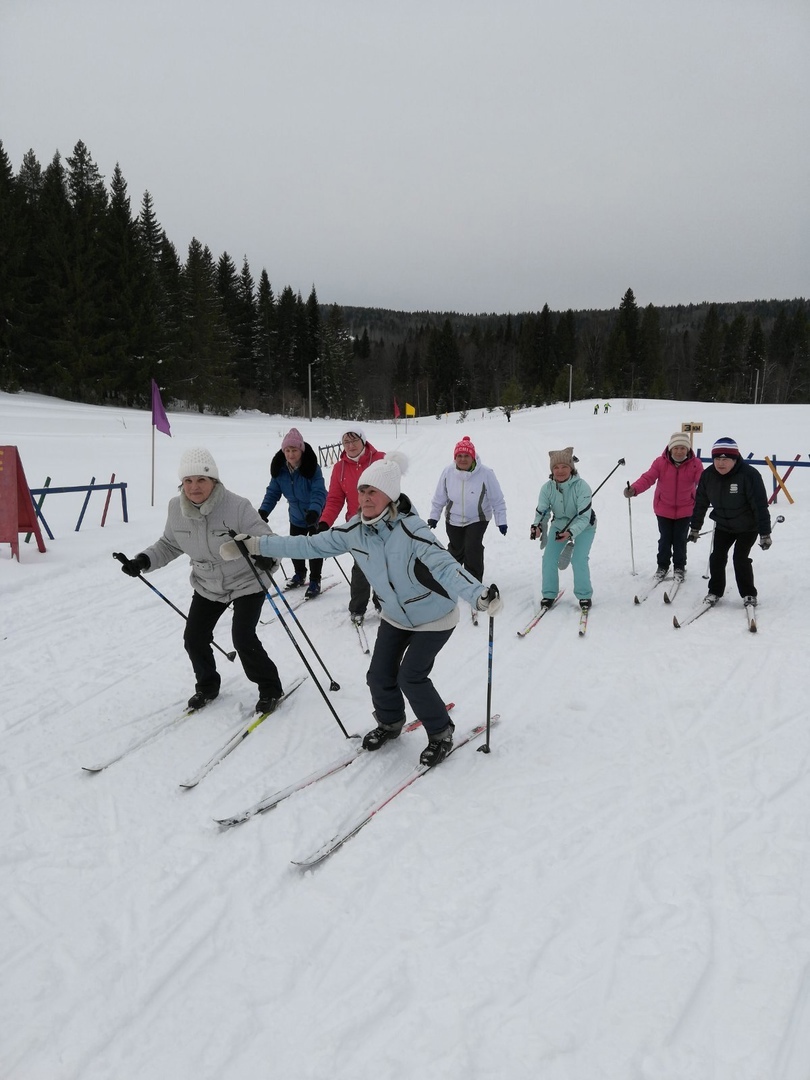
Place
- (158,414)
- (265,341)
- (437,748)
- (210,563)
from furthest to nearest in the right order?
(265,341) < (158,414) < (210,563) < (437,748)

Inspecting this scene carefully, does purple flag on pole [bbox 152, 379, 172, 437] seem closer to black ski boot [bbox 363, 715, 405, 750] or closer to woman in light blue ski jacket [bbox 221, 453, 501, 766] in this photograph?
woman in light blue ski jacket [bbox 221, 453, 501, 766]

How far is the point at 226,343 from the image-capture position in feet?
151

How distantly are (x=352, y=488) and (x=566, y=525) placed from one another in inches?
97.2

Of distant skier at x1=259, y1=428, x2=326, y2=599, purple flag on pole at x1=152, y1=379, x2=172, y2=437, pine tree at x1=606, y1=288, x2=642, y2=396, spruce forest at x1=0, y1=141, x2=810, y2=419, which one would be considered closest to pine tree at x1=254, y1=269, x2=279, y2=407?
spruce forest at x1=0, y1=141, x2=810, y2=419

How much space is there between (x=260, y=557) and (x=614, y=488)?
44.5 ft

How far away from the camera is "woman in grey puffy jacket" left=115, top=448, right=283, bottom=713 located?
14.1ft

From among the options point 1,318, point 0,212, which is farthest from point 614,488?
point 0,212

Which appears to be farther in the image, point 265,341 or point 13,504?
point 265,341

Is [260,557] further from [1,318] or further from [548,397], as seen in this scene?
[548,397]

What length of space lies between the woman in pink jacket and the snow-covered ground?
1.68 metres

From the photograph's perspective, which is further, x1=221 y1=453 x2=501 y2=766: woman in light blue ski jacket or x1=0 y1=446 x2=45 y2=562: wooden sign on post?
x1=0 y1=446 x2=45 y2=562: wooden sign on post

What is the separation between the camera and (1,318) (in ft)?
106

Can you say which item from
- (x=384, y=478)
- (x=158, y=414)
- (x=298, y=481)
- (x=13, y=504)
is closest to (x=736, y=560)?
(x=384, y=478)

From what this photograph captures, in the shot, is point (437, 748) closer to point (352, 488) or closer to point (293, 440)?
point (352, 488)
